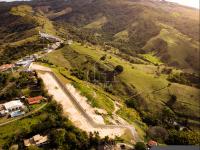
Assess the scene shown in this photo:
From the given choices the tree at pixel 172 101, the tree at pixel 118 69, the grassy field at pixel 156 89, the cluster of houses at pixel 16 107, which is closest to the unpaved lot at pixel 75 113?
the cluster of houses at pixel 16 107

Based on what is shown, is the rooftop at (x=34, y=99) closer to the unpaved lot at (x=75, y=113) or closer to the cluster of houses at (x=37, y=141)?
the unpaved lot at (x=75, y=113)

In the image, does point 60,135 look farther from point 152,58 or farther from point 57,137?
point 152,58

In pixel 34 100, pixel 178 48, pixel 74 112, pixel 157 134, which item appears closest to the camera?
pixel 74 112

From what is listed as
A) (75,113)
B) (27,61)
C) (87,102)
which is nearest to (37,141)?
(75,113)

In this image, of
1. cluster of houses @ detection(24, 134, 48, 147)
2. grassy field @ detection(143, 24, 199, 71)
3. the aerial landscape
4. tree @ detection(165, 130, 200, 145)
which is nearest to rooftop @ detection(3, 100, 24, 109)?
the aerial landscape

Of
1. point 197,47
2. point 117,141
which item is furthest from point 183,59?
point 117,141

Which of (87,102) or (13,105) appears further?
(87,102)

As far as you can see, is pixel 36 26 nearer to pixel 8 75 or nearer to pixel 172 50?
pixel 172 50
